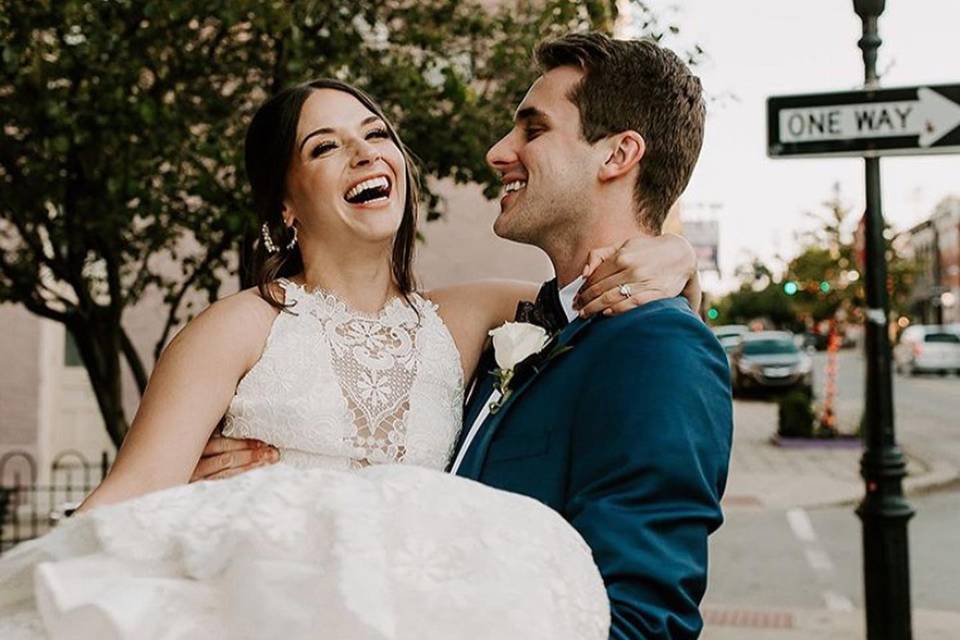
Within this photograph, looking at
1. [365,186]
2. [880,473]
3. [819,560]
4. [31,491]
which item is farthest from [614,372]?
[31,491]

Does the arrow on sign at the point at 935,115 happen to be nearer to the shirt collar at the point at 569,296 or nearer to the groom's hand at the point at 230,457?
the shirt collar at the point at 569,296

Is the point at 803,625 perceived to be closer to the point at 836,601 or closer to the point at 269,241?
the point at 836,601

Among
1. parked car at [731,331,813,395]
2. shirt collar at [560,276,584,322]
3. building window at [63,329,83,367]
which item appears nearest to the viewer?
shirt collar at [560,276,584,322]

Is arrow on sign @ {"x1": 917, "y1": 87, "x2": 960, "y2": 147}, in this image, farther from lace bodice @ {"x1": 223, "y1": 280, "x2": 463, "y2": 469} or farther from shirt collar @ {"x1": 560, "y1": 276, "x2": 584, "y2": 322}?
shirt collar @ {"x1": 560, "y1": 276, "x2": 584, "y2": 322}

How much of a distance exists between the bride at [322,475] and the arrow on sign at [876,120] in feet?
11.3

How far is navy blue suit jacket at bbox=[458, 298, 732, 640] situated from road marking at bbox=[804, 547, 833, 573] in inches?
341

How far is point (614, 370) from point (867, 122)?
4.48 meters

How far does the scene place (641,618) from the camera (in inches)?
57.4

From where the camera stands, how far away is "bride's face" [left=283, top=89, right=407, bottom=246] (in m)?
2.48

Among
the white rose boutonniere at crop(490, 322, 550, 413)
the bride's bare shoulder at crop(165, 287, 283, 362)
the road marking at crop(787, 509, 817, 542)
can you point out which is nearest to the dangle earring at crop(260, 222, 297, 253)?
the bride's bare shoulder at crop(165, 287, 283, 362)

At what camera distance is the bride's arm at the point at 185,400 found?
1908mm

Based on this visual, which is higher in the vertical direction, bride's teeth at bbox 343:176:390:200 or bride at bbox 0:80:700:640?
bride's teeth at bbox 343:176:390:200

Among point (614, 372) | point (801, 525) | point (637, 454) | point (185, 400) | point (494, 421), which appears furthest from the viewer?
point (801, 525)

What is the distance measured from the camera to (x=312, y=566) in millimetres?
1180
